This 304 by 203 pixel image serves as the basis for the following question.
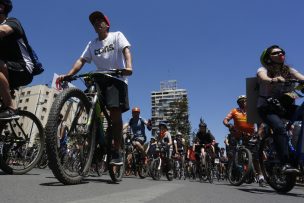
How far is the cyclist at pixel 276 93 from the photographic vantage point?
452cm

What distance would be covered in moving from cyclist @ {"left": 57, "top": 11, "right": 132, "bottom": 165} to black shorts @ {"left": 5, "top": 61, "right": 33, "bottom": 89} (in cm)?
53

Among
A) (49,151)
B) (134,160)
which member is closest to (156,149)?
(134,160)

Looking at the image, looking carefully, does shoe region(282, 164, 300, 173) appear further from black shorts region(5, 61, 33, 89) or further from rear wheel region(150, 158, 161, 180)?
rear wheel region(150, 158, 161, 180)

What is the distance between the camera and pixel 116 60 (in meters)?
4.83

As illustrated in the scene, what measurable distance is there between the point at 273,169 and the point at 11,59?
3705 mm

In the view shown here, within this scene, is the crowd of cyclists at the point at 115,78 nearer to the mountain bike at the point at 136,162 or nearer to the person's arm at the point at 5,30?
the person's arm at the point at 5,30

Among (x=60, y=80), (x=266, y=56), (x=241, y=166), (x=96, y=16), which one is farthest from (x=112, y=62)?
(x=241, y=166)

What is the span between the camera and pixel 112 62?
4.82m

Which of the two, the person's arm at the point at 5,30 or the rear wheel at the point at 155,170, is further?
the rear wheel at the point at 155,170

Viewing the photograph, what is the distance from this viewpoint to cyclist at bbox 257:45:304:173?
4516mm

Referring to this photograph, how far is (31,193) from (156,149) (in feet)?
28.5

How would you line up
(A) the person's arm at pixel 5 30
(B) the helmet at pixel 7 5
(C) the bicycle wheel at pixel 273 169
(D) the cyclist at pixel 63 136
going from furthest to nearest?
(C) the bicycle wheel at pixel 273 169
(B) the helmet at pixel 7 5
(A) the person's arm at pixel 5 30
(D) the cyclist at pixel 63 136

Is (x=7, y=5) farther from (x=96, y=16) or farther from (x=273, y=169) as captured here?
(x=273, y=169)

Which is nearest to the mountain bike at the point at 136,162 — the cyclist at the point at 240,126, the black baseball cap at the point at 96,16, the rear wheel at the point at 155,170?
the rear wheel at the point at 155,170
